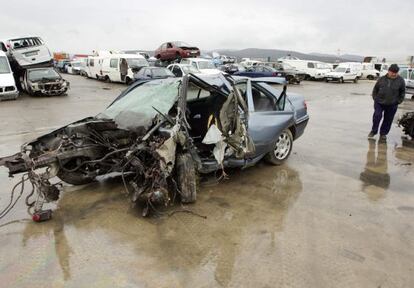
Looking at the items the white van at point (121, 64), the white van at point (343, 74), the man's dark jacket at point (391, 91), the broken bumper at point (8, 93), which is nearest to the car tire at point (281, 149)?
the man's dark jacket at point (391, 91)

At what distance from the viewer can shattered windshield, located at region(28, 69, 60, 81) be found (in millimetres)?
17120

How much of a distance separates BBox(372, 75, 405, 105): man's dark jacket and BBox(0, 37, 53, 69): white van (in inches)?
679

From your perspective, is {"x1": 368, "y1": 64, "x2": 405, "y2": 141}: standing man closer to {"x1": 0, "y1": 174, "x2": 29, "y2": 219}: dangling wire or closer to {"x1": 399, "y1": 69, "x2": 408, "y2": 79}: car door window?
{"x1": 0, "y1": 174, "x2": 29, "y2": 219}: dangling wire

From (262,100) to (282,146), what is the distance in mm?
860

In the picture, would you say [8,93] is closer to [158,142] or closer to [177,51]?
[158,142]

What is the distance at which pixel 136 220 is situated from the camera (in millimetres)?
4121

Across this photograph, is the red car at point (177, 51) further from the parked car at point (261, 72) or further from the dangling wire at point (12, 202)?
the dangling wire at point (12, 202)

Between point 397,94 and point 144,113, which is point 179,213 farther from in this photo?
point 397,94

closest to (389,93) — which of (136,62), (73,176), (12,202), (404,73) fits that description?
(73,176)

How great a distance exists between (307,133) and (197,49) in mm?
22039

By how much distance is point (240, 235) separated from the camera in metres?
3.77

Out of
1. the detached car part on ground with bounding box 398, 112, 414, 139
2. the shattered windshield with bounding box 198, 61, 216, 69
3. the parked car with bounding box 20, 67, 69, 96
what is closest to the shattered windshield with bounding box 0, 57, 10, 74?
the parked car with bounding box 20, 67, 69, 96

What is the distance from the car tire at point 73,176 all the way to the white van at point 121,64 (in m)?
18.2

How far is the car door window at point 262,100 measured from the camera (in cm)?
591
